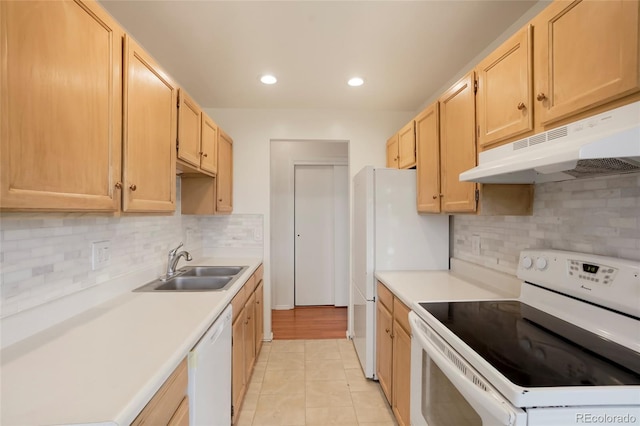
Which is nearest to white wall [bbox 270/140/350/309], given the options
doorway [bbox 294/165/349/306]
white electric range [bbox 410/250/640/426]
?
doorway [bbox 294/165/349/306]

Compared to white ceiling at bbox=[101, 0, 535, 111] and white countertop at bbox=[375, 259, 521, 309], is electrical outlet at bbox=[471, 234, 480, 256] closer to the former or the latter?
white countertop at bbox=[375, 259, 521, 309]

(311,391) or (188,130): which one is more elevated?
(188,130)

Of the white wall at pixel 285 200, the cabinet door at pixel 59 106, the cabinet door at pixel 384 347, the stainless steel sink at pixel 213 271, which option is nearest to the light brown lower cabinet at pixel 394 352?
the cabinet door at pixel 384 347

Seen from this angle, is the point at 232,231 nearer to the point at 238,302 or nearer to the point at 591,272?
the point at 238,302

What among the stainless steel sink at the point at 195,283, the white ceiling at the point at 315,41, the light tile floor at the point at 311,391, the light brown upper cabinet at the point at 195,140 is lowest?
the light tile floor at the point at 311,391

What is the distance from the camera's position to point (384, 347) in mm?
1966

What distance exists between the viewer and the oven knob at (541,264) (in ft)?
4.03

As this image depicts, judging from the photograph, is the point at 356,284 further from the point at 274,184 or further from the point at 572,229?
the point at 274,184

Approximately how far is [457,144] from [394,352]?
134 cm

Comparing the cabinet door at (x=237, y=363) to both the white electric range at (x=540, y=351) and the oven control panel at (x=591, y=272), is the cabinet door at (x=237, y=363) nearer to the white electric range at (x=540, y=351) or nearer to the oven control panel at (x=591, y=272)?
the white electric range at (x=540, y=351)

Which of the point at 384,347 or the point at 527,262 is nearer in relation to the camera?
the point at 527,262

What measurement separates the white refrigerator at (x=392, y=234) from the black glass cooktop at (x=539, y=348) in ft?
2.83

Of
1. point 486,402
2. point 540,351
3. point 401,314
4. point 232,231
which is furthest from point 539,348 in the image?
point 232,231

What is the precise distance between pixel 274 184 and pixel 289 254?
1.00 metres
